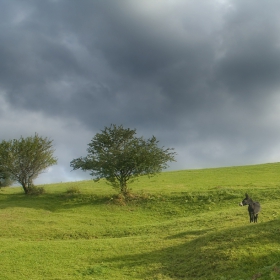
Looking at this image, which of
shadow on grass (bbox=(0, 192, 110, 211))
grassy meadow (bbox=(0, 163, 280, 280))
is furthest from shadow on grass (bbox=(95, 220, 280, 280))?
shadow on grass (bbox=(0, 192, 110, 211))

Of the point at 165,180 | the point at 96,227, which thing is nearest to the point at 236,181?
the point at 165,180

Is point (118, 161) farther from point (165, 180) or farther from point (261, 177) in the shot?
point (261, 177)

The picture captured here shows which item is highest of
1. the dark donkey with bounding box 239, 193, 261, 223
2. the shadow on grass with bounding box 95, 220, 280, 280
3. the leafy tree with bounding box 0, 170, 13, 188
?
the leafy tree with bounding box 0, 170, 13, 188

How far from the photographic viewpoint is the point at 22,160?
156ft

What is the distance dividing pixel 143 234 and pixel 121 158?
16.1 metres

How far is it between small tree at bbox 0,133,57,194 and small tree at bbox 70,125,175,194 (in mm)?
8330

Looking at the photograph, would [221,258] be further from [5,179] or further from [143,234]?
[5,179]

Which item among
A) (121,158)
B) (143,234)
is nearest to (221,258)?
(143,234)

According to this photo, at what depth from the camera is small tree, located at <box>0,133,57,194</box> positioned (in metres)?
47.2

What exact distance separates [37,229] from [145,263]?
1537cm

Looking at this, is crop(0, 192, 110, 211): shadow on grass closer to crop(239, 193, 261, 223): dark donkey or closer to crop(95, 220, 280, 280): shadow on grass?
crop(239, 193, 261, 223): dark donkey

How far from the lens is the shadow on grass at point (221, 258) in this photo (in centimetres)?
1194

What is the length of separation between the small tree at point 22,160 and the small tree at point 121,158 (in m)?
8.33

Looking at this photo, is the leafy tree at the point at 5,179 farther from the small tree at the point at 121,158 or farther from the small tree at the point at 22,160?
the small tree at the point at 121,158
